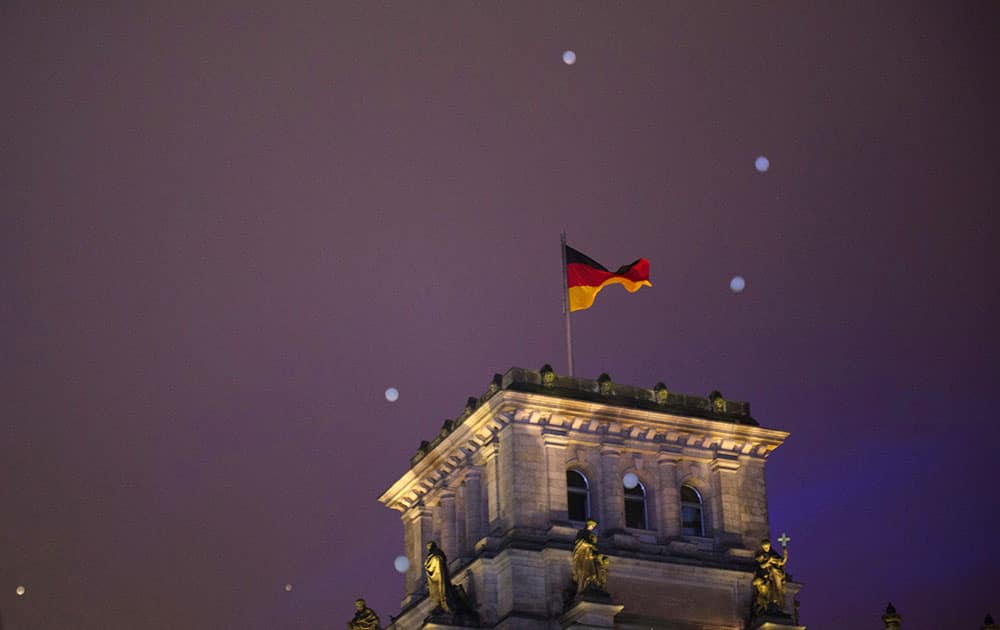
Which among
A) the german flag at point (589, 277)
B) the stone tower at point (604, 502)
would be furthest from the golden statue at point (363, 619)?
the german flag at point (589, 277)

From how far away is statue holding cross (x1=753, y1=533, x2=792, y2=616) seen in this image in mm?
78688

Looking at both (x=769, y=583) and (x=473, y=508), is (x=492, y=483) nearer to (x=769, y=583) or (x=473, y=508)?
(x=473, y=508)

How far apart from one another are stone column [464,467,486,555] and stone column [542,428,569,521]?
12.7 feet

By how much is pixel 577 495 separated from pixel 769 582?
28.8ft

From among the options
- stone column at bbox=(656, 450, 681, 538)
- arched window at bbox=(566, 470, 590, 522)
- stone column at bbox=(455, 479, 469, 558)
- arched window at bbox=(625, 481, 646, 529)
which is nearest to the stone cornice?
stone column at bbox=(656, 450, 681, 538)

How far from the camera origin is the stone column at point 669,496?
8031 centimetres

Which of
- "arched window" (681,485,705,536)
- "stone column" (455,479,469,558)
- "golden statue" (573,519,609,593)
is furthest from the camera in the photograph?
"stone column" (455,479,469,558)

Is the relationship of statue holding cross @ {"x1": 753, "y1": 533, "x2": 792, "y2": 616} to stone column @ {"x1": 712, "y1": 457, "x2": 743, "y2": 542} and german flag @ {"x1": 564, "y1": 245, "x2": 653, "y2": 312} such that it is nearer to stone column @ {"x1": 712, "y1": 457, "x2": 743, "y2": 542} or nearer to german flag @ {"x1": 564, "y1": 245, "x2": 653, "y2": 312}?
stone column @ {"x1": 712, "y1": 457, "x2": 743, "y2": 542}

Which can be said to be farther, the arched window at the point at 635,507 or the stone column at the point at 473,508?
the stone column at the point at 473,508

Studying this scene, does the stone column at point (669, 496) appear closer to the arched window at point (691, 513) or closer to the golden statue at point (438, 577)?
the arched window at point (691, 513)

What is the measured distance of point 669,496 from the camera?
8088 cm

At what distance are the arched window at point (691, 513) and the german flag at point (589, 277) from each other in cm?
924


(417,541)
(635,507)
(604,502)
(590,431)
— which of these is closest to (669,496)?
(635,507)

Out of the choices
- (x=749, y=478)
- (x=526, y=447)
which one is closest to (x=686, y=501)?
(x=749, y=478)
